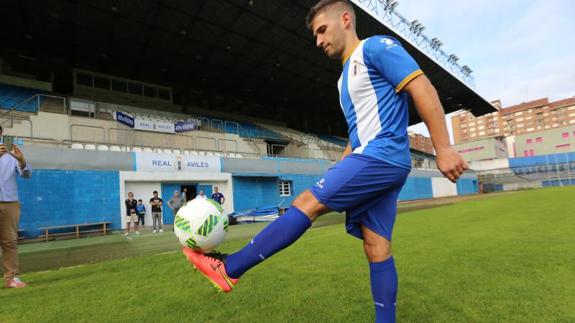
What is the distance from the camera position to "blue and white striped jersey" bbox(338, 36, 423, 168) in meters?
1.91

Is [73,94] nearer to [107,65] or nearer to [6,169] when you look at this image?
[107,65]

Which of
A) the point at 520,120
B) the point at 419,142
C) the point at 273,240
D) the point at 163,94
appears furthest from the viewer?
the point at 520,120

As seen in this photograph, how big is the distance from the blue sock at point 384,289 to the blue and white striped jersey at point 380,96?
66 centimetres

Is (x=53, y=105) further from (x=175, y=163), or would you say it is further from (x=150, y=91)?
(x=150, y=91)

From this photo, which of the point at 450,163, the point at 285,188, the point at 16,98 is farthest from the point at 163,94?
the point at 450,163

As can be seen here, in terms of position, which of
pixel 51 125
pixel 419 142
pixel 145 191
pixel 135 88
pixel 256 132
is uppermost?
pixel 135 88

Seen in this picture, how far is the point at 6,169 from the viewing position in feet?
15.6

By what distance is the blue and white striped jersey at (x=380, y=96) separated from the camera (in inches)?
75.2

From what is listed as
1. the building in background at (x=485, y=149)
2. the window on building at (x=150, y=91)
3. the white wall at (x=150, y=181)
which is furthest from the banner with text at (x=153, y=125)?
the building in background at (x=485, y=149)

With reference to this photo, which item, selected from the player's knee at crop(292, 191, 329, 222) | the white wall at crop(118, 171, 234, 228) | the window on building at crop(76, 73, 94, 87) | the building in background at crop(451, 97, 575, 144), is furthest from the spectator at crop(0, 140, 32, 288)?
the building in background at crop(451, 97, 575, 144)

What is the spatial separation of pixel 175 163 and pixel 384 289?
783 inches

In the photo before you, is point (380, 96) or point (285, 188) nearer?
point (380, 96)

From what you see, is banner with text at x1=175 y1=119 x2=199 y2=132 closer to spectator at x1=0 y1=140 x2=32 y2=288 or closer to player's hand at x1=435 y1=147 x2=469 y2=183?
spectator at x1=0 y1=140 x2=32 y2=288

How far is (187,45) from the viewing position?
75.1 feet
